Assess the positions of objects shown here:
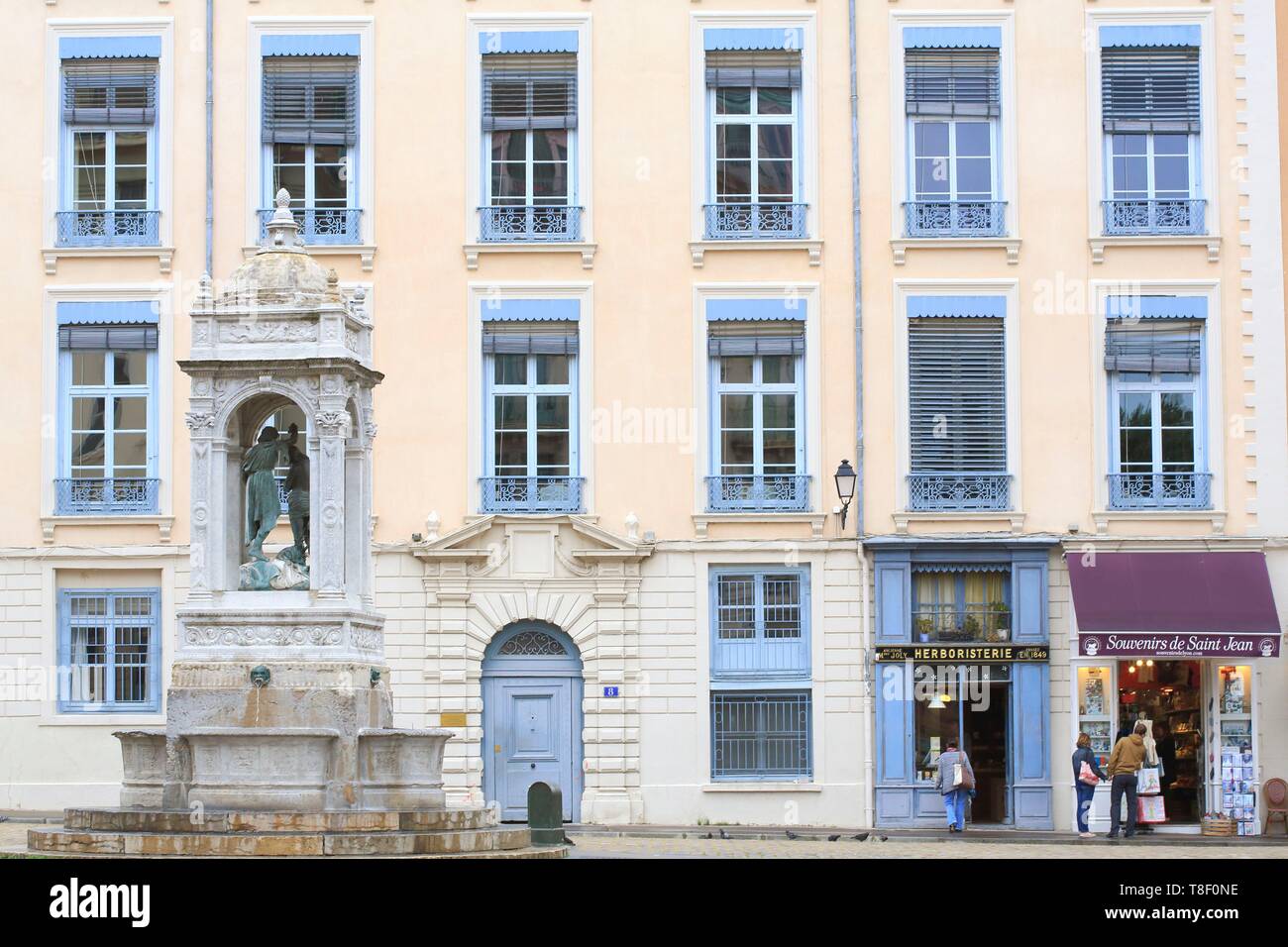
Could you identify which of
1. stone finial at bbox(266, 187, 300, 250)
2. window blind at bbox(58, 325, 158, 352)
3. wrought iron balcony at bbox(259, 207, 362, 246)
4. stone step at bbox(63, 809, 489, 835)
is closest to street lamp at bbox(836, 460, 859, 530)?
wrought iron balcony at bbox(259, 207, 362, 246)

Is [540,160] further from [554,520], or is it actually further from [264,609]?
[264,609]

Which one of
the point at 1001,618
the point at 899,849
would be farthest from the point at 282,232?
the point at 1001,618

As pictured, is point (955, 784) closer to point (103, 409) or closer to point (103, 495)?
point (103, 495)

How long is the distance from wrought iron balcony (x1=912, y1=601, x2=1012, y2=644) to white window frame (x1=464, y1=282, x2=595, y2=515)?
5.07m

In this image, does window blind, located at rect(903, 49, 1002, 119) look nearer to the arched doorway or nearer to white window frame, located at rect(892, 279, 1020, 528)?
white window frame, located at rect(892, 279, 1020, 528)

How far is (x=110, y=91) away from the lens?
34781 mm

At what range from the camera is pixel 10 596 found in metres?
34.1

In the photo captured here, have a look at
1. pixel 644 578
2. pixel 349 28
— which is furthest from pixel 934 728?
pixel 349 28

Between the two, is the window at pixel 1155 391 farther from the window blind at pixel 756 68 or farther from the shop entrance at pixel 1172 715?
the window blind at pixel 756 68

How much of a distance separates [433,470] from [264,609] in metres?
14.3

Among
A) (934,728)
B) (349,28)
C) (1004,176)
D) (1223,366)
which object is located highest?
(349,28)

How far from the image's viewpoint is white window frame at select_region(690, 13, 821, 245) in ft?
113

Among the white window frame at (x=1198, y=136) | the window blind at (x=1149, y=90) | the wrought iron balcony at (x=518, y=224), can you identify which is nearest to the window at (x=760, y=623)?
the wrought iron balcony at (x=518, y=224)

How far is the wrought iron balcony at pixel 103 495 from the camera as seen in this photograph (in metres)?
34.1
